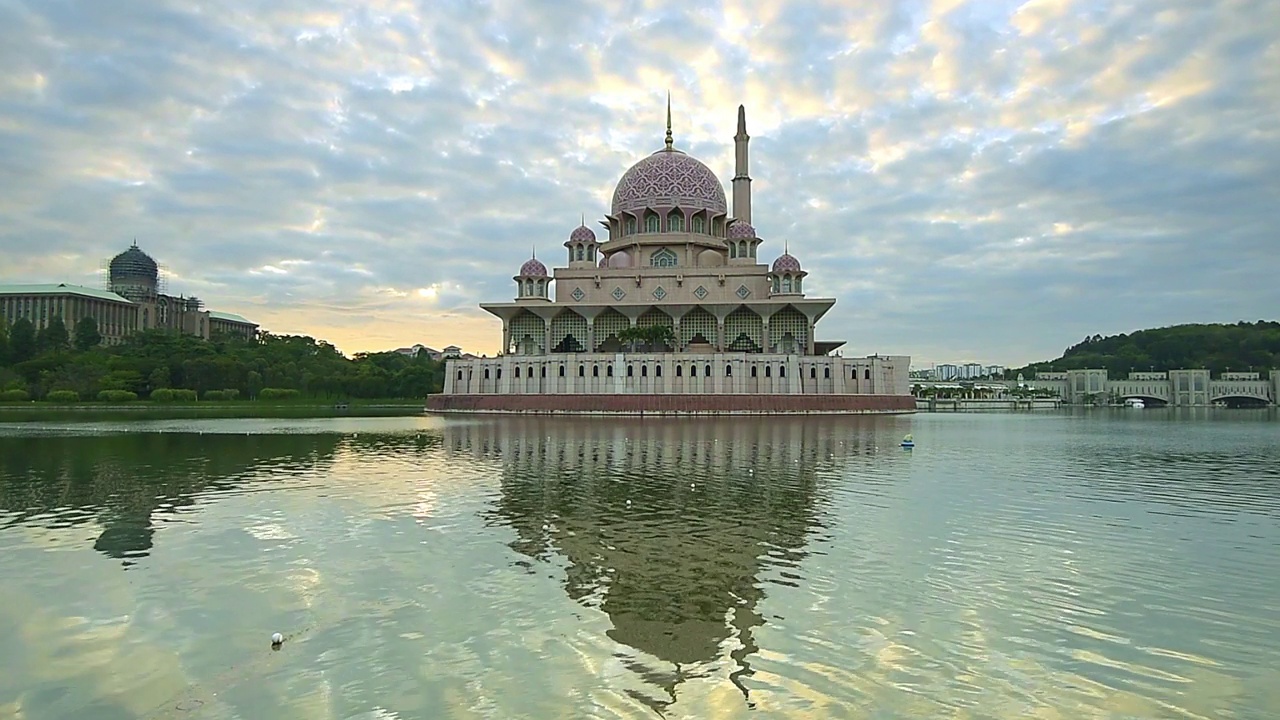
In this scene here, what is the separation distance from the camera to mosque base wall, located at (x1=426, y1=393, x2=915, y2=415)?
49094mm

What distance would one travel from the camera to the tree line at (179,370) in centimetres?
6581

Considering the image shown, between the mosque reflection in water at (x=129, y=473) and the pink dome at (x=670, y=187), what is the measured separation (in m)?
39.1

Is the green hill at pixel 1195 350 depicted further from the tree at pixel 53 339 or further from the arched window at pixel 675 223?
the tree at pixel 53 339

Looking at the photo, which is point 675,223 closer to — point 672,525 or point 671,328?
point 671,328

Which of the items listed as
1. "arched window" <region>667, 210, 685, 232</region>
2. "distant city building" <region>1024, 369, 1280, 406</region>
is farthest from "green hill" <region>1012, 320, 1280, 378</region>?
"arched window" <region>667, 210, 685, 232</region>

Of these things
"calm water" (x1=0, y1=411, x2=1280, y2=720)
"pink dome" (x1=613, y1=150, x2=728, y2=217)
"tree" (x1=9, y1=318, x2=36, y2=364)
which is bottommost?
"calm water" (x1=0, y1=411, x2=1280, y2=720)

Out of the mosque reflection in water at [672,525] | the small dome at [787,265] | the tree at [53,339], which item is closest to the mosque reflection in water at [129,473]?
the mosque reflection in water at [672,525]

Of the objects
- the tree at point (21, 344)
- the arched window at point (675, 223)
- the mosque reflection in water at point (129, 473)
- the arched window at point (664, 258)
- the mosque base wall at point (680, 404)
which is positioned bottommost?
the mosque reflection in water at point (129, 473)

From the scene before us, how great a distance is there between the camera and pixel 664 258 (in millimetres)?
65062

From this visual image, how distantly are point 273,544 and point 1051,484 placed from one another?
15.1 meters

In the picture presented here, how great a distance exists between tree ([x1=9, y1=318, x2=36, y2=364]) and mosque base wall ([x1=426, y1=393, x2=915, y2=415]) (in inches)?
1864

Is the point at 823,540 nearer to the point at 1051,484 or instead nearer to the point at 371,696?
the point at 371,696

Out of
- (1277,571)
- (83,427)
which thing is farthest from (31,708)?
(83,427)

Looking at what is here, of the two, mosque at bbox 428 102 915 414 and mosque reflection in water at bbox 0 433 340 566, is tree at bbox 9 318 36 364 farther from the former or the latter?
mosque reflection in water at bbox 0 433 340 566
